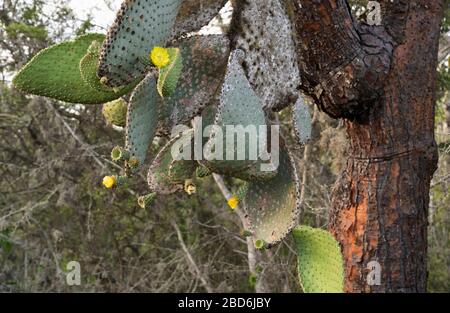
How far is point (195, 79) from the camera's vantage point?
2.75 feet

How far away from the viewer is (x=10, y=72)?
4.75m

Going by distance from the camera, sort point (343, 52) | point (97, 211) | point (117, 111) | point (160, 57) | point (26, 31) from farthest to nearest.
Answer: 1. point (97, 211)
2. point (26, 31)
3. point (343, 52)
4. point (117, 111)
5. point (160, 57)

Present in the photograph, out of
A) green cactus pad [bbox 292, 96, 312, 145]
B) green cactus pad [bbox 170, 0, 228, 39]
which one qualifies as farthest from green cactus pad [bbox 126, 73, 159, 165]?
green cactus pad [bbox 292, 96, 312, 145]

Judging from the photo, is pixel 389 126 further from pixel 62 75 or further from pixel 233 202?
pixel 62 75

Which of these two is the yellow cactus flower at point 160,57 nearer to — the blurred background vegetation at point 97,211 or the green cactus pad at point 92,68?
the green cactus pad at point 92,68

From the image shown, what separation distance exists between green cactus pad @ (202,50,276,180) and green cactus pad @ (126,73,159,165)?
82 millimetres

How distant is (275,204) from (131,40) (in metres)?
0.34

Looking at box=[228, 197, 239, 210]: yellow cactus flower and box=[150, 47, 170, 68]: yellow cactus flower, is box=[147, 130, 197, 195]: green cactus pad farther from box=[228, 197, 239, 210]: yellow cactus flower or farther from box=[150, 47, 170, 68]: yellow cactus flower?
box=[150, 47, 170, 68]: yellow cactus flower

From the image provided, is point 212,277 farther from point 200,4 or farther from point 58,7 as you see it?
point 200,4

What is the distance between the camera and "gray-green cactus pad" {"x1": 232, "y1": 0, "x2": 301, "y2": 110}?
813mm

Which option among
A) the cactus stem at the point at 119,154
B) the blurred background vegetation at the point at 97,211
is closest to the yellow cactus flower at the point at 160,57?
the cactus stem at the point at 119,154

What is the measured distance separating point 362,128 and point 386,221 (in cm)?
22

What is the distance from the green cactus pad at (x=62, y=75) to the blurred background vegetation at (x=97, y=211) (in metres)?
3.79

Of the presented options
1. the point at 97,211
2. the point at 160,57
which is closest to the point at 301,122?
the point at 160,57
